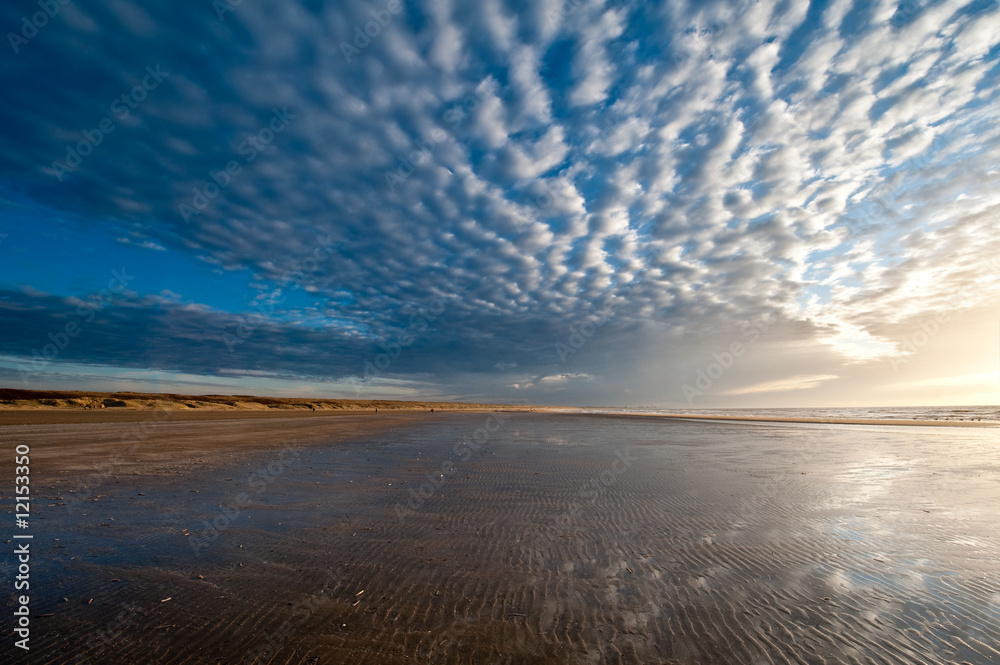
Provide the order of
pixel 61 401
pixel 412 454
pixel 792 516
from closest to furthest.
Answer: pixel 792 516 < pixel 412 454 < pixel 61 401

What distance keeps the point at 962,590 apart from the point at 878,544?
1595mm

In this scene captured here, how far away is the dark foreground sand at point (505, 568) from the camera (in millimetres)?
3705

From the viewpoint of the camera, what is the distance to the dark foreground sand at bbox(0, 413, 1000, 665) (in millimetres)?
3705

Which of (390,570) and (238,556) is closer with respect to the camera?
(390,570)

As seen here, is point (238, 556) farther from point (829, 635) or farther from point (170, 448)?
point (170, 448)

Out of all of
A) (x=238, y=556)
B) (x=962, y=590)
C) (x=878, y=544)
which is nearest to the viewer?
(x=962, y=590)

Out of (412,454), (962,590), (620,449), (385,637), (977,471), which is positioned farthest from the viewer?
(620,449)

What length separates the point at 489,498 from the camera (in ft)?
29.8

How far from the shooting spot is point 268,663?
132 inches

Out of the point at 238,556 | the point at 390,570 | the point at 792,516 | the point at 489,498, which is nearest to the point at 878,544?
the point at 792,516

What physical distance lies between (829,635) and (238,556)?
6.69 metres

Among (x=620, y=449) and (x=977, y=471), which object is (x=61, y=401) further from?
(x=977, y=471)

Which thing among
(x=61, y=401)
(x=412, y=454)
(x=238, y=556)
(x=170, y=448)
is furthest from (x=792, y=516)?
(x=61, y=401)

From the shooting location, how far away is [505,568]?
17.5ft
